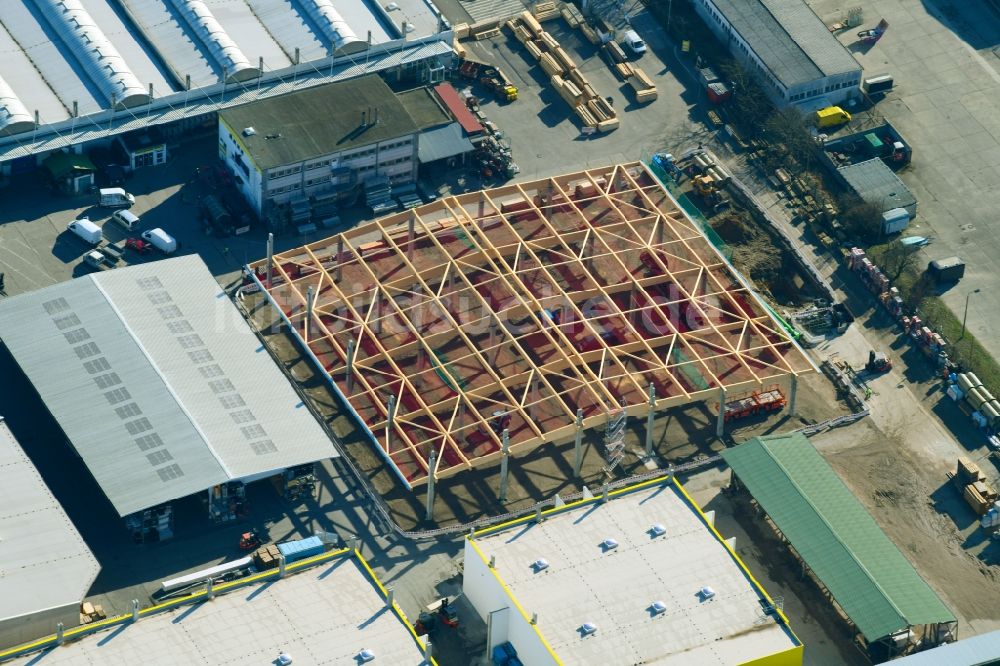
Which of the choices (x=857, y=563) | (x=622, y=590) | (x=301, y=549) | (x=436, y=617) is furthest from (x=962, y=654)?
(x=301, y=549)

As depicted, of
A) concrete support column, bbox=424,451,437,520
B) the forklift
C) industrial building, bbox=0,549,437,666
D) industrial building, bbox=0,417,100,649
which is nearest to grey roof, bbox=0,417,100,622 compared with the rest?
industrial building, bbox=0,417,100,649

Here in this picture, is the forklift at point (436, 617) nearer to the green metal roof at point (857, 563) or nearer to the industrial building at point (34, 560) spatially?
the industrial building at point (34, 560)

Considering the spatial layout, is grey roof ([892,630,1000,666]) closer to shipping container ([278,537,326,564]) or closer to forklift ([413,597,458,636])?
forklift ([413,597,458,636])

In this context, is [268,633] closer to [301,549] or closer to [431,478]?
[301,549]

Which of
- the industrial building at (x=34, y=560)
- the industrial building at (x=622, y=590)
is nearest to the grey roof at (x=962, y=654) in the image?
the industrial building at (x=622, y=590)

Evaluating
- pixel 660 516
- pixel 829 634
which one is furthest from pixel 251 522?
pixel 829 634

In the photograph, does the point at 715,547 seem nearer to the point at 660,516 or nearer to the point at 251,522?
the point at 660,516
